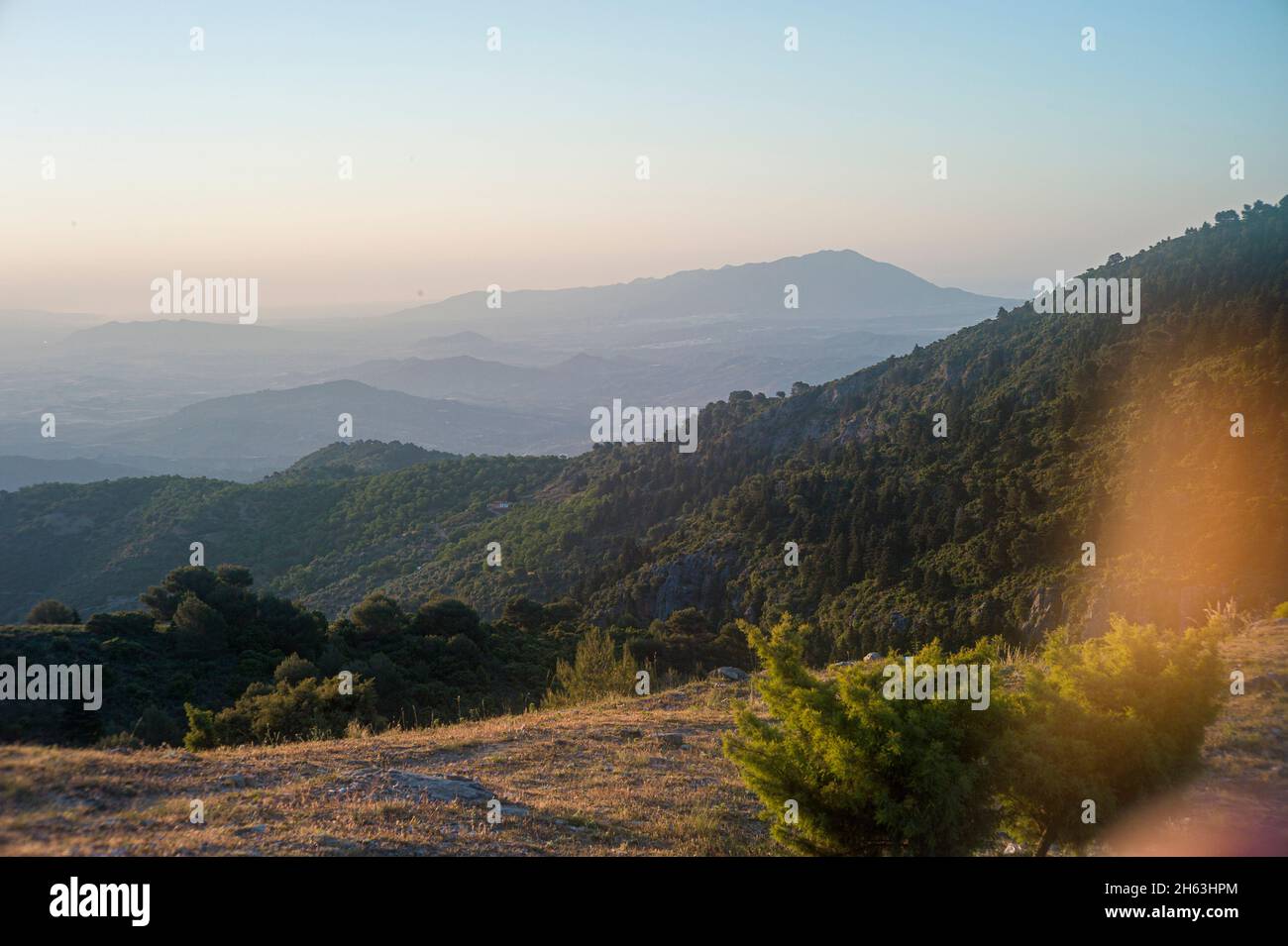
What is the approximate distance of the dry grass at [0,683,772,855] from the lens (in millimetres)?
5465

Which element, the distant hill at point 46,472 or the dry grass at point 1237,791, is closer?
the dry grass at point 1237,791

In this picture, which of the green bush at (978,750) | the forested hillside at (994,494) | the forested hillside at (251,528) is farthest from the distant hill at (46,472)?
the green bush at (978,750)

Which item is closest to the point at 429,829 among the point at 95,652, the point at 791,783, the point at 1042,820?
the point at 791,783

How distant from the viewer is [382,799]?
683 cm

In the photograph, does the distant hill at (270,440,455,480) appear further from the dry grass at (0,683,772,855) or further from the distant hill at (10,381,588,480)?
the dry grass at (0,683,772,855)

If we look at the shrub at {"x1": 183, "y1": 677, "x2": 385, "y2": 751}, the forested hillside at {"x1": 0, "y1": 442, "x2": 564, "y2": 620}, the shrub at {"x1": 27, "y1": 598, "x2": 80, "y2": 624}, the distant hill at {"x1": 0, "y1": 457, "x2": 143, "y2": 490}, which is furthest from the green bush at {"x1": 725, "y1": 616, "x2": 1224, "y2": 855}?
the distant hill at {"x1": 0, "y1": 457, "x2": 143, "y2": 490}

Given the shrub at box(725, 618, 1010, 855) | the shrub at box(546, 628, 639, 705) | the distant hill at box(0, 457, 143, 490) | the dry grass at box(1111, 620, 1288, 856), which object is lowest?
the shrub at box(546, 628, 639, 705)

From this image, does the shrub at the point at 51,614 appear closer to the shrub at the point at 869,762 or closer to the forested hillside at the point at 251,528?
the forested hillside at the point at 251,528

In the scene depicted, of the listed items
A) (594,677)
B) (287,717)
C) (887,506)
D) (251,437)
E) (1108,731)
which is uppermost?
(251,437)

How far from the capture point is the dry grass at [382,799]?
215 inches

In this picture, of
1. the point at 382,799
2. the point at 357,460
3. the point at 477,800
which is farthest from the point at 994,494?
the point at 357,460

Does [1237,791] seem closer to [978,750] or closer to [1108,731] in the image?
[1108,731]

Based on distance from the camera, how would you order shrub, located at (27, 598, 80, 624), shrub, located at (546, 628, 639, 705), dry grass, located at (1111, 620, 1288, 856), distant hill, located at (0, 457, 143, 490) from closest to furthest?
dry grass, located at (1111, 620, 1288, 856) < shrub, located at (546, 628, 639, 705) < shrub, located at (27, 598, 80, 624) < distant hill, located at (0, 457, 143, 490)

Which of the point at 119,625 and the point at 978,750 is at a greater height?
the point at 978,750
